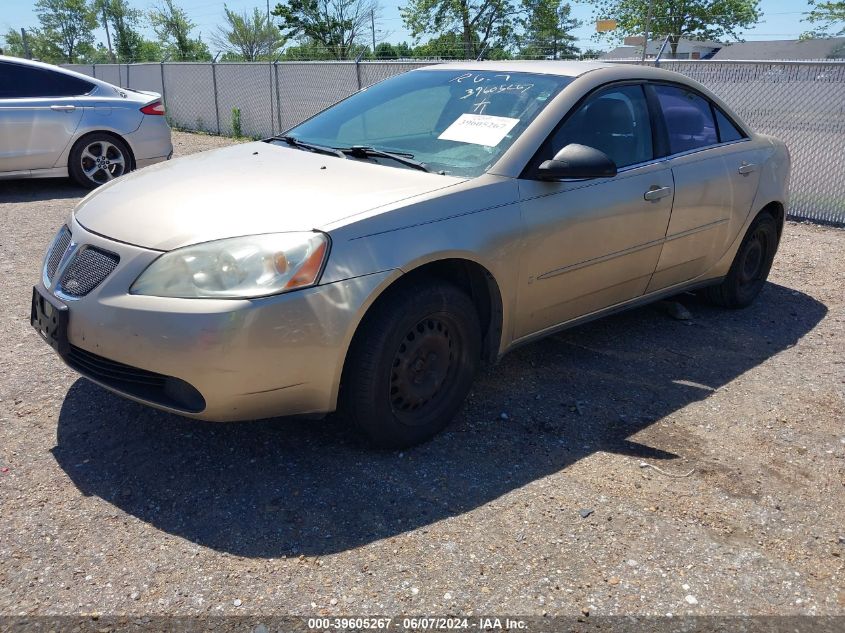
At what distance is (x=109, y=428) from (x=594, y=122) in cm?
286

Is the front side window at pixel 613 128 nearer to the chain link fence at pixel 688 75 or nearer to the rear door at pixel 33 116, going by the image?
the chain link fence at pixel 688 75

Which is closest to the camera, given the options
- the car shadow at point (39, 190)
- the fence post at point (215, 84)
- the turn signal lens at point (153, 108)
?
the car shadow at point (39, 190)

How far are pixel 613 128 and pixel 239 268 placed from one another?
2351mm

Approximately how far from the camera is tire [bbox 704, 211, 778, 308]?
5438 millimetres

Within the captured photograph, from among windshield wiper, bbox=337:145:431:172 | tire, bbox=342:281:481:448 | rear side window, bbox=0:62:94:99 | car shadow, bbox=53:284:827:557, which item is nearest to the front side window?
windshield wiper, bbox=337:145:431:172

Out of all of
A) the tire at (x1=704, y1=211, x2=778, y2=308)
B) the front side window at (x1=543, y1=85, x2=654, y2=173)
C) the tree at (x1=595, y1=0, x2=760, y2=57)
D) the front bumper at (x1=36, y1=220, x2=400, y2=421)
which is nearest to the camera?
the front bumper at (x1=36, y1=220, x2=400, y2=421)

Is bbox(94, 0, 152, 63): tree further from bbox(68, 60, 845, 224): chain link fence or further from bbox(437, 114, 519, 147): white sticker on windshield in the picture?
bbox(437, 114, 519, 147): white sticker on windshield

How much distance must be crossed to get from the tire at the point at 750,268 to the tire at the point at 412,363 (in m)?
2.66

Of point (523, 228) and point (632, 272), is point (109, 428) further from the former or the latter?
point (632, 272)

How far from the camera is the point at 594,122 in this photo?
4.12 m

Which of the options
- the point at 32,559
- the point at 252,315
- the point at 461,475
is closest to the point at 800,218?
the point at 461,475

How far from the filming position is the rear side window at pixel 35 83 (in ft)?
29.0

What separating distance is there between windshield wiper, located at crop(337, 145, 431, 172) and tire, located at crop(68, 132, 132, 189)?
6.36 metres

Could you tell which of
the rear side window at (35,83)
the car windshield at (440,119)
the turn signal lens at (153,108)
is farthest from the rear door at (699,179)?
the rear side window at (35,83)
